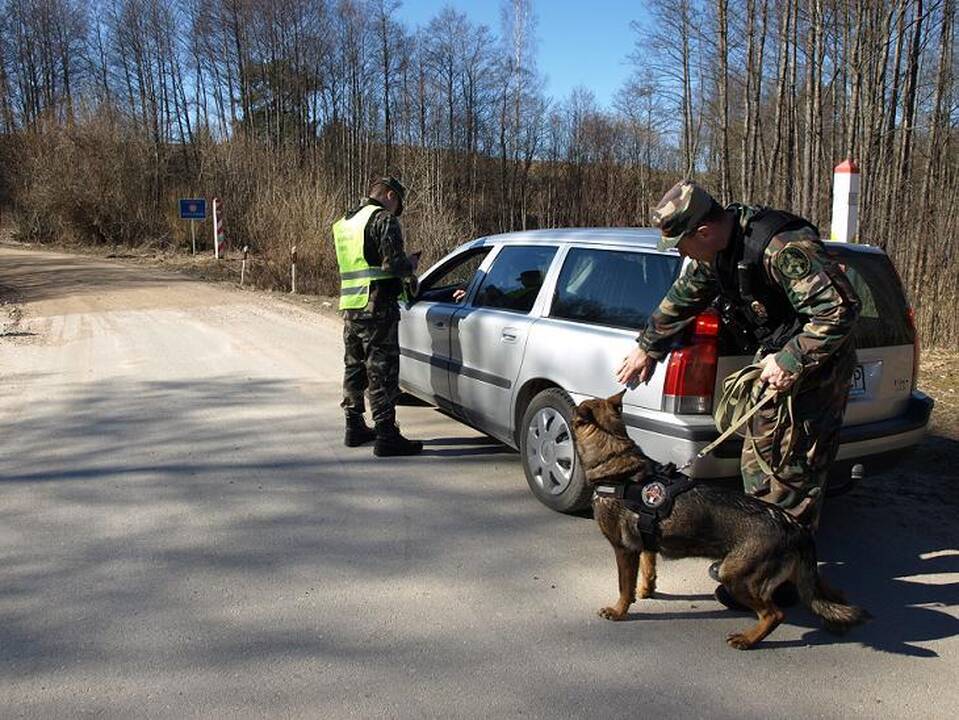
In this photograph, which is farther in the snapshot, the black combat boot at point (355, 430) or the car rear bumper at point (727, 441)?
the black combat boot at point (355, 430)

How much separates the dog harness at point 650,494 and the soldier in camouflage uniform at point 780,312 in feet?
1.34

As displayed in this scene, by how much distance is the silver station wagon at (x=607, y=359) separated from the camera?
12.2ft

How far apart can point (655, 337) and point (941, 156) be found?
45.6ft

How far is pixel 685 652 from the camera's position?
305 centimetres

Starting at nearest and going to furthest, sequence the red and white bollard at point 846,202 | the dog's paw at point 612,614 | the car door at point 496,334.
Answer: the dog's paw at point 612,614 → the car door at point 496,334 → the red and white bollard at point 846,202

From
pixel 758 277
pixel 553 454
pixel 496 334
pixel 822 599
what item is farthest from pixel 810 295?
pixel 496 334

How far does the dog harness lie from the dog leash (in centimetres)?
28

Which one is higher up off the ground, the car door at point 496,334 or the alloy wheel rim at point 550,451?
the car door at point 496,334

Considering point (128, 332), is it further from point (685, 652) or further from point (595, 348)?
point (685, 652)

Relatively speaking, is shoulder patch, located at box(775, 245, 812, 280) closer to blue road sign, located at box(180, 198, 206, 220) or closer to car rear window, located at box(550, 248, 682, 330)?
car rear window, located at box(550, 248, 682, 330)

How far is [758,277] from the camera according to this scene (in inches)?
125

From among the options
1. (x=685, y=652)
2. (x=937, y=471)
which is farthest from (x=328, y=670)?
(x=937, y=471)

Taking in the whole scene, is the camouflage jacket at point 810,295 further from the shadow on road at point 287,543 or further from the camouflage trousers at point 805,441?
the shadow on road at point 287,543

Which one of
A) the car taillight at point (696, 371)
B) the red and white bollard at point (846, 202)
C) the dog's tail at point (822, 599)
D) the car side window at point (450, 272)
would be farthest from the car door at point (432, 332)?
the red and white bollard at point (846, 202)
